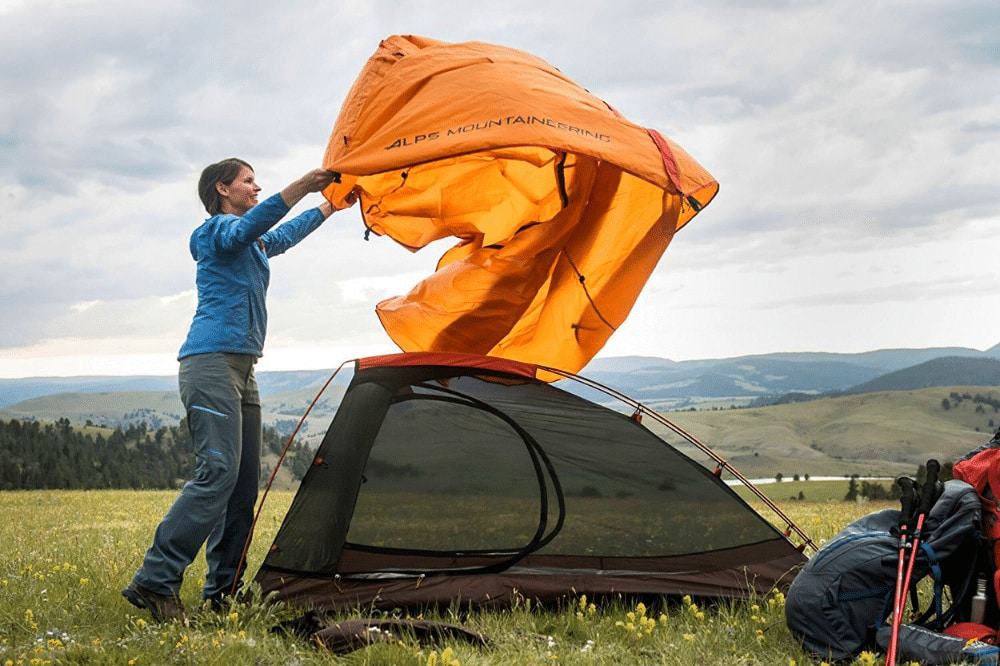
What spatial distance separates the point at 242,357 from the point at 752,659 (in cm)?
389

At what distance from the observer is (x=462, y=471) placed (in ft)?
23.0

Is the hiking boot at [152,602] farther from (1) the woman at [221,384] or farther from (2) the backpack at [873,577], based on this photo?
(2) the backpack at [873,577]

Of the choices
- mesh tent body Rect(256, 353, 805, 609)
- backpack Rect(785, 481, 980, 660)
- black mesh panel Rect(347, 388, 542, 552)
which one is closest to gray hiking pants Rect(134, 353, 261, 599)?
mesh tent body Rect(256, 353, 805, 609)

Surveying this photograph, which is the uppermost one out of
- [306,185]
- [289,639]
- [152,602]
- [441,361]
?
[306,185]

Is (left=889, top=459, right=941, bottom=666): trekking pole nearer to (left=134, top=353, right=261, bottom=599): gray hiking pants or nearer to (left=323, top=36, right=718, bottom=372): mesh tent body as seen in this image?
(left=323, top=36, right=718, bottom=372): mesh tent body

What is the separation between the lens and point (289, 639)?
565 centimetres

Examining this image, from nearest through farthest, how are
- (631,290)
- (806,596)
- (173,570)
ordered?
(806,596) → (173,570) → (631,290)

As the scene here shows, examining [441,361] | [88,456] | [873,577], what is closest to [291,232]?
[441,361]

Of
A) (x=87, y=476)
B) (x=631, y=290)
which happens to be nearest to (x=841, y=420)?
(x=87, y=476)

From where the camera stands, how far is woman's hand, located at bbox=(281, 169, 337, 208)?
240 inches

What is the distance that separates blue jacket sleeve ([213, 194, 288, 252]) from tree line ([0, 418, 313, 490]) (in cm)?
1834

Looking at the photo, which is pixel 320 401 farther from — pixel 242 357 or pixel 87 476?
pixel 87 476

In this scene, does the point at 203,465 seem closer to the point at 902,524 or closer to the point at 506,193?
the point at 506,193

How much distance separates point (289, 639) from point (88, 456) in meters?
38.2
